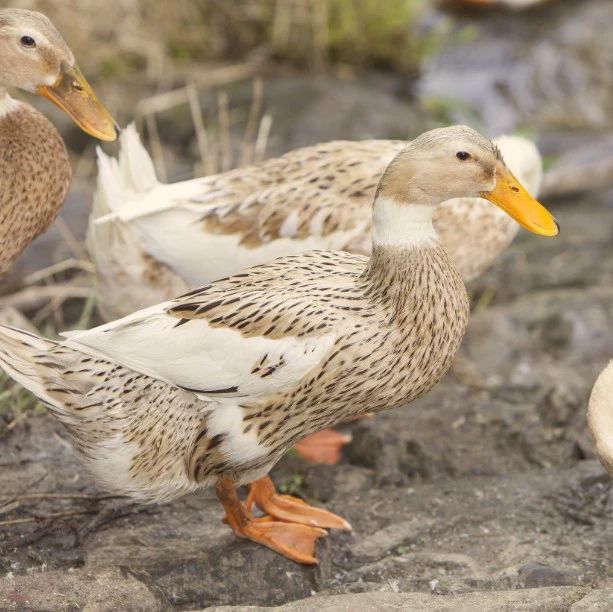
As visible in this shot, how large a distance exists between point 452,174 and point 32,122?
1.76 metres

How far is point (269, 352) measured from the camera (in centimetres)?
361

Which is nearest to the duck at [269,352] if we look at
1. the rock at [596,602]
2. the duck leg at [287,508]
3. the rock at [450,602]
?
the duck leg at [287,508]

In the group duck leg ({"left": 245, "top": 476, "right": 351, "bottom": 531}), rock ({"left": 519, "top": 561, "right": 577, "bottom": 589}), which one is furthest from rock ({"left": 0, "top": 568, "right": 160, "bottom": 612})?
rock ({"left": 519, "top": 561, "right": 577, "bottom": 589})

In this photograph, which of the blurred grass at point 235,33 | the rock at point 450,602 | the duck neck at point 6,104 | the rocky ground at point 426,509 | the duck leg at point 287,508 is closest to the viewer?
the rock at point 450,602

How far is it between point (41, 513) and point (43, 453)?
423mm

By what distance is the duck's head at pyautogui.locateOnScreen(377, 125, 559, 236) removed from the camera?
3.65 m

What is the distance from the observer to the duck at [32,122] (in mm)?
4250

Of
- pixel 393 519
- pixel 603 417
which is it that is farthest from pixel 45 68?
pixel 603 417

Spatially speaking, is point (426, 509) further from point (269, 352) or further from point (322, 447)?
point (269, 352)

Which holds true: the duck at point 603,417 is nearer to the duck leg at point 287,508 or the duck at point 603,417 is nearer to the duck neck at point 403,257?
the duck neck at point 403,257

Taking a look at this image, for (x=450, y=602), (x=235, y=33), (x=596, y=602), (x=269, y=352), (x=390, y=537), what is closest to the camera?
(x=596, y=602)

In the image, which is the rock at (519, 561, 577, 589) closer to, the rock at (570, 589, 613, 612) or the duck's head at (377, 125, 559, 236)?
the rock at (570, 589, 613, 612)

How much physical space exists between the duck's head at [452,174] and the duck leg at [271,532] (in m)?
1.13

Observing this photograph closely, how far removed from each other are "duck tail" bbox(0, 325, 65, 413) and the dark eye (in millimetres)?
1158
